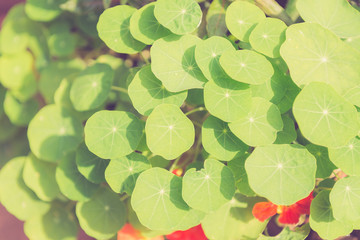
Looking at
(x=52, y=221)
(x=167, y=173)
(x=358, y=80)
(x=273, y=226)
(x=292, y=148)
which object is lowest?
(x=52, y=221)

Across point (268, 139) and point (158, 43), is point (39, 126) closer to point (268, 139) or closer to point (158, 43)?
point (158, 43)

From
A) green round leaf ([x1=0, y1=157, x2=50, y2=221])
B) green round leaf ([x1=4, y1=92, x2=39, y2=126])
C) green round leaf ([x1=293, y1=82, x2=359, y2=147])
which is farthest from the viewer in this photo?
green round leaf ([x1=4, y1=92, x2=39, y2=126])

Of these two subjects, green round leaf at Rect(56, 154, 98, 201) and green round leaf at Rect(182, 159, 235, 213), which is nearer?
green round leaf at Rect(182, 159, 235, 213)

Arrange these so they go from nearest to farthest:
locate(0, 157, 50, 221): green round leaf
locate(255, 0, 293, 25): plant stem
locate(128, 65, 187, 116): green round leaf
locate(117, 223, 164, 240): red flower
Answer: locate(128, 65, 187, 116): green round leaf, locate(255, 0, 293, 25): plant stem, locate(117, 223, 164, 240): red flower, locate(0, 157, 50, 221): green round leaf

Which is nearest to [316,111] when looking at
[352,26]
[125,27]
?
[352,26]

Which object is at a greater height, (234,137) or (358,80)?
(358,80)

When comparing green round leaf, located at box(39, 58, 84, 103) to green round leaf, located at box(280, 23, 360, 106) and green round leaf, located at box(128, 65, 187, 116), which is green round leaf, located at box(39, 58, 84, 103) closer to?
green round leaf, located at box(128, 65, 187, 116)

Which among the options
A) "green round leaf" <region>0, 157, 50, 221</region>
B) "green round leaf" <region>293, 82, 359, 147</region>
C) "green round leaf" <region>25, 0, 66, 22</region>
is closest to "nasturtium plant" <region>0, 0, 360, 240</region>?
"green round leaf" <region>293, 82, 359, 147</region>
